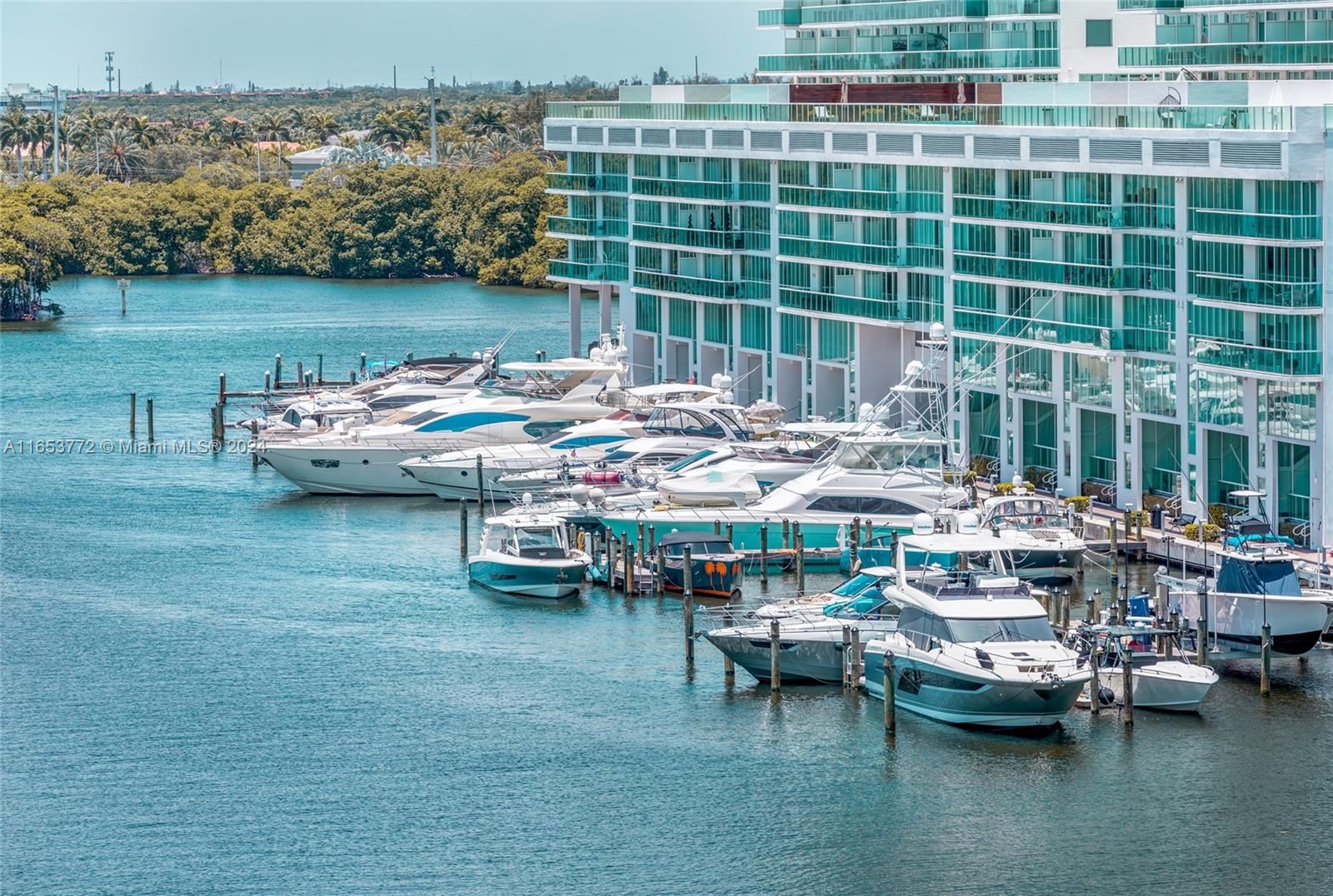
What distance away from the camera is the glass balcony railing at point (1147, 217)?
3519 inches

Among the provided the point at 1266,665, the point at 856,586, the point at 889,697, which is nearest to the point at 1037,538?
the point at 856,586

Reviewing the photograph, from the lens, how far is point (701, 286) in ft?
406

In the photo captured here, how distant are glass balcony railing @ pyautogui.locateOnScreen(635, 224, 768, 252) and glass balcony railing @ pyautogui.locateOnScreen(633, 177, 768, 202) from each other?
5.06ft

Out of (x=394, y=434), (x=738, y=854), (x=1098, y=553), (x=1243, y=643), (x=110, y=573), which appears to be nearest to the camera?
(x=738, y=854)

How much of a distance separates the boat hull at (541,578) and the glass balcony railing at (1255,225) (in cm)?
2367

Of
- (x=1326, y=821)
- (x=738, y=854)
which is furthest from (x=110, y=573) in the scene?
(x=1326, y=821)

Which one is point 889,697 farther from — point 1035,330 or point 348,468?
point 348,468

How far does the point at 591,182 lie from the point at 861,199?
29.4 metres

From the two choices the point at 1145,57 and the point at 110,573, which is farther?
the point at 1145,57

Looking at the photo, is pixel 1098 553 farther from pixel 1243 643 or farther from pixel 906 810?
pixel 906 810

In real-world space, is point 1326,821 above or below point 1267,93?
below

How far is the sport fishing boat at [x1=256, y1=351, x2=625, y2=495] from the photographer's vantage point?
107375 mm

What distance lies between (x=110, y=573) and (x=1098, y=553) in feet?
113

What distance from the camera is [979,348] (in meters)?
100
